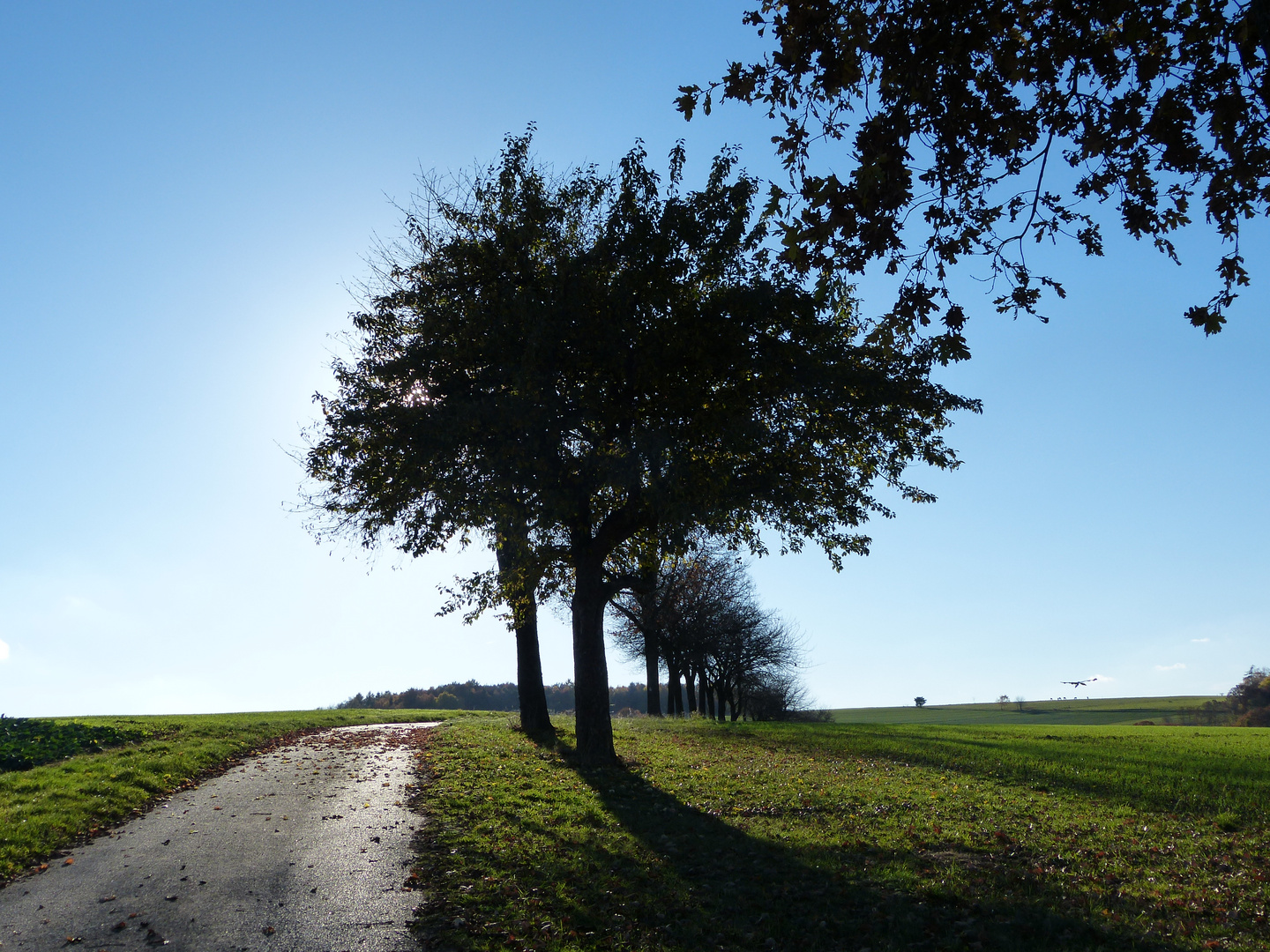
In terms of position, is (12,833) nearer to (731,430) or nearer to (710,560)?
(731,430)

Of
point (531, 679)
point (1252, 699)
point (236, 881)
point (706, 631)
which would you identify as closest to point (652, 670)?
point (706, 631)

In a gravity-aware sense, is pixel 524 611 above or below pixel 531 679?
above

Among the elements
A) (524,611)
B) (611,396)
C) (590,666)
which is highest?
(611,396)

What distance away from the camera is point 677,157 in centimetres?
1719

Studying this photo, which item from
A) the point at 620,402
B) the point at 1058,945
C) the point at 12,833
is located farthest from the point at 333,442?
the point at 1058,945

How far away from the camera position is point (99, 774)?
571 inches

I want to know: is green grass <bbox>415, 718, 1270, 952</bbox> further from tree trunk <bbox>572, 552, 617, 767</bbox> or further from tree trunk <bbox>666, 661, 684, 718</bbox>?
tree trunk <bbox>666, 661, 684, 718</bbox>

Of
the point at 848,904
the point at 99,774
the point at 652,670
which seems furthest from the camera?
the point at 652,670

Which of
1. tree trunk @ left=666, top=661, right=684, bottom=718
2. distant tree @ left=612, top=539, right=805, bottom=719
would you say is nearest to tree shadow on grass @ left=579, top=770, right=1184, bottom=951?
distant tree @ left=612, top=539, right=805, bottom=719

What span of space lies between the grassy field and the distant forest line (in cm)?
2787

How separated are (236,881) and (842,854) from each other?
7421mm

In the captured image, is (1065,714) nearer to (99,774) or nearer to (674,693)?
(674,693)

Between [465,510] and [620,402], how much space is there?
4036mm

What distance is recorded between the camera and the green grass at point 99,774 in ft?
35.0
